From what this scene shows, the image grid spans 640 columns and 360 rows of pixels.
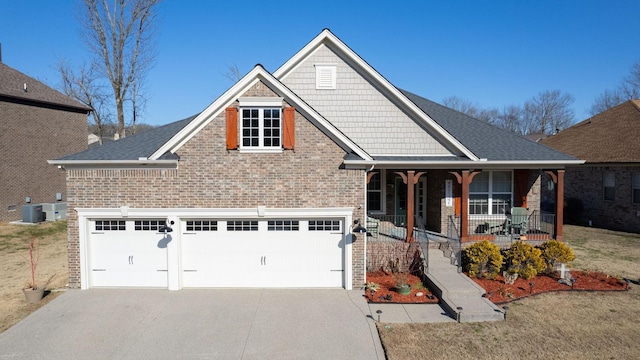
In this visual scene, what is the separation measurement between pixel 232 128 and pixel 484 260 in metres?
8.83

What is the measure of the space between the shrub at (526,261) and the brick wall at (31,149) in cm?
2891

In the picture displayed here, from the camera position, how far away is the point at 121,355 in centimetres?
766

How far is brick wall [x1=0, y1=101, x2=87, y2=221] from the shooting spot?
24.3 m

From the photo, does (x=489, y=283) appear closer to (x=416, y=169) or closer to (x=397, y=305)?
(x=397, y=305)

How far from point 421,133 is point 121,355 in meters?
12.0

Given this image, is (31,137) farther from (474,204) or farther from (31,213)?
(474,204)

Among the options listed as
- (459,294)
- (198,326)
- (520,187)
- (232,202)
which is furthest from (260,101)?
(520,187)

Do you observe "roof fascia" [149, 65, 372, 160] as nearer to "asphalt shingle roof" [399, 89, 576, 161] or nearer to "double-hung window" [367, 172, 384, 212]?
"double-hung window" [367, 172, 384, 212]

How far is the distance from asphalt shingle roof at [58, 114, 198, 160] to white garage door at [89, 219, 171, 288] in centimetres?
195

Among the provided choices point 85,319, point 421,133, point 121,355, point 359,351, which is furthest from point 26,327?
point 421,133

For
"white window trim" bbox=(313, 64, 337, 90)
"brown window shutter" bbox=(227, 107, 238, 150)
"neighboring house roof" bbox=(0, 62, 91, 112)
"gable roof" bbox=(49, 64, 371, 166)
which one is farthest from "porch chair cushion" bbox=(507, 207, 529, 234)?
"neighboring house roof" bbox=(0, 62, 91, 112)

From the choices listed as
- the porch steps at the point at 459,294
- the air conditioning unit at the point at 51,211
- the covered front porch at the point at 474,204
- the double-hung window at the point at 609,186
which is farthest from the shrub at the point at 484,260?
the air conditioning unit at the point at 51,211

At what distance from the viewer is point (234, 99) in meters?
11.0

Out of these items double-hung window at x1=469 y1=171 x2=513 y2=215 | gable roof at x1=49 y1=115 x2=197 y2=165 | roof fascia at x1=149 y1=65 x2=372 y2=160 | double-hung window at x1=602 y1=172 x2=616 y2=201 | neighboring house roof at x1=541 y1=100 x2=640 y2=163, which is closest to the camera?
roof fascia at x1=149 y1=65 x2=372 y2=160
